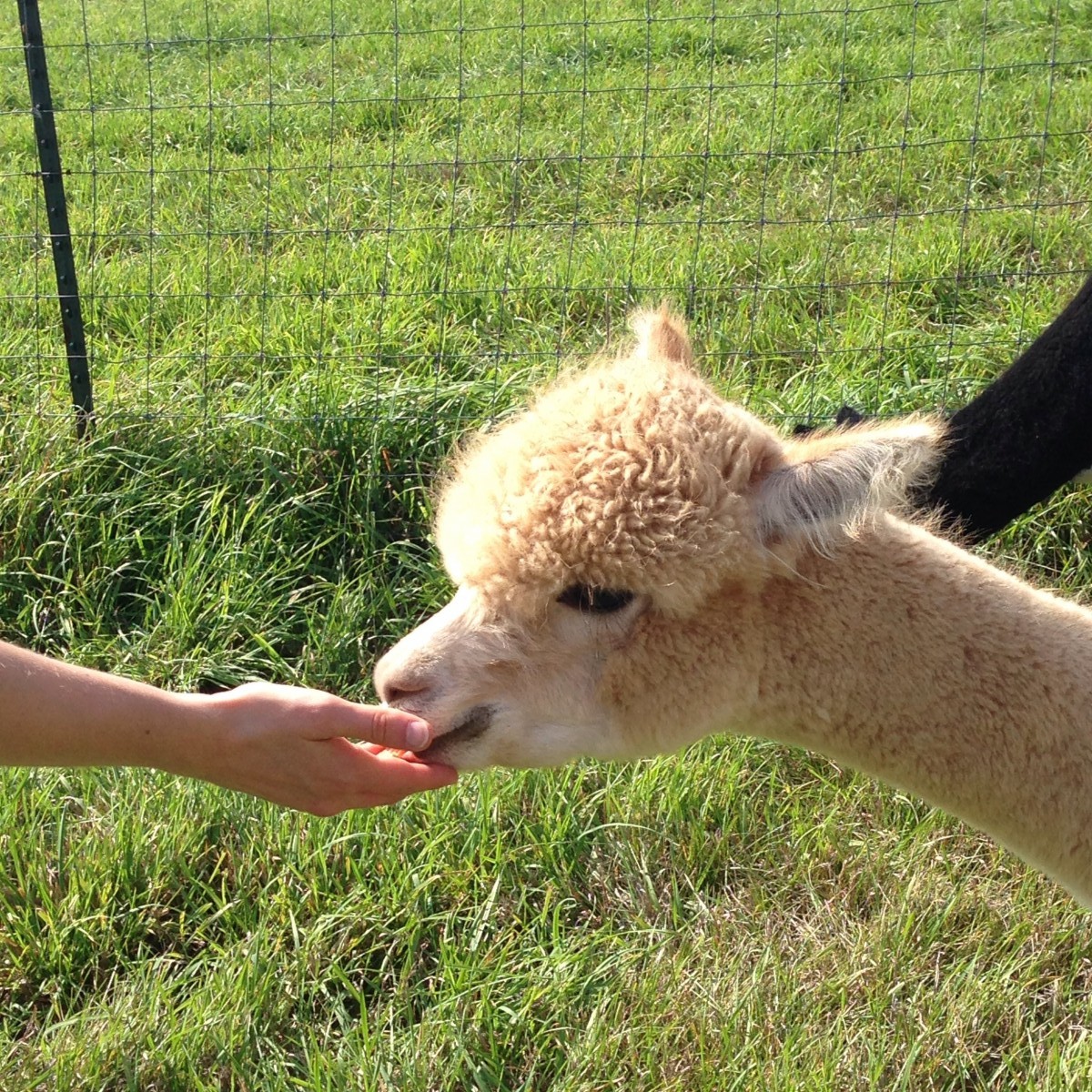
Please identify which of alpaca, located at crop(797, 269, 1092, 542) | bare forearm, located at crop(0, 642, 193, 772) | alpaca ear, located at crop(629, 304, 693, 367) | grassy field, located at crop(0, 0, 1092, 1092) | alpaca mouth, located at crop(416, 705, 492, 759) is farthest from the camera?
alpaca, located at crop(797, 269, 1092, 542)

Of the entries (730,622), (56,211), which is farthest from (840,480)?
(56,211)

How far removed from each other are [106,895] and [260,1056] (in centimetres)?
62

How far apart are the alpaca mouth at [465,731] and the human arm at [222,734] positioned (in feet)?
0.12

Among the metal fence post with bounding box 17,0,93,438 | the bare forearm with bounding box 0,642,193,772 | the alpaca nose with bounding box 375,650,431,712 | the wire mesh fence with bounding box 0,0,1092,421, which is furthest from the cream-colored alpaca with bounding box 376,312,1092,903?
the metal fence post with bounding box 17,0,93,438

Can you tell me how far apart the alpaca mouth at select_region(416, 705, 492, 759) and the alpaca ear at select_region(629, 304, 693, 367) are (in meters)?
0.82

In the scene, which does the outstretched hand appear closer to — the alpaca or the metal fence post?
the alpaca

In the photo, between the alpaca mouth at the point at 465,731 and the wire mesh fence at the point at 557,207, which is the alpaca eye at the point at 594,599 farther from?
the wire mesh fence at the point at 557,207

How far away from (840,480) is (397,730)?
2.83 feet

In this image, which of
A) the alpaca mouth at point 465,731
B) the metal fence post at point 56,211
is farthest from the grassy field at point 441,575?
the alpaca mouth at point 465,731

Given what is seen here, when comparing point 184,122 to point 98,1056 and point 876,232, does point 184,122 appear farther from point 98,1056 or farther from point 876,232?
point 98,1056

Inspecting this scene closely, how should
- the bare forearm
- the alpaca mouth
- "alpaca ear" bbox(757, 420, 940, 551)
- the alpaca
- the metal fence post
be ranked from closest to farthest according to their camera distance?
the bare forearm, "alpaca ear" bbox(757, 420, 940, 551), the alpaca mouth, the alpaca, the metal fence post

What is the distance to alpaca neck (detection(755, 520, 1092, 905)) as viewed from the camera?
2.26 metres

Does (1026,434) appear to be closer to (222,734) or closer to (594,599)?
(594,599)

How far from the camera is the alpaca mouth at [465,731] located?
7.11 feet
